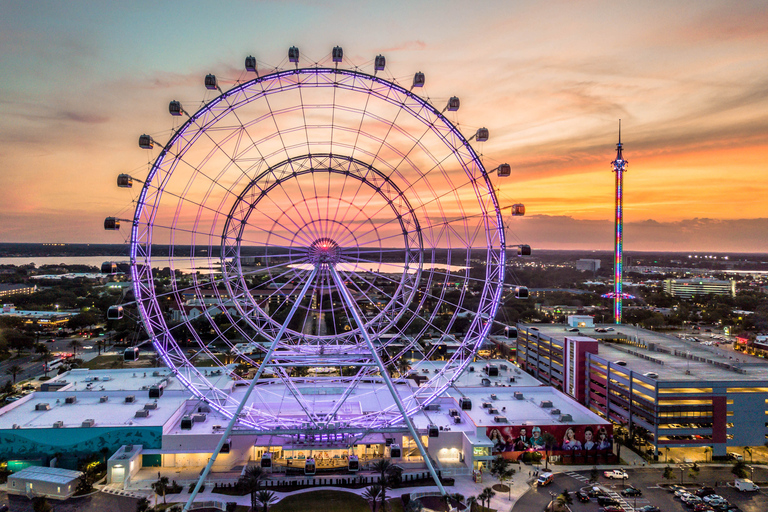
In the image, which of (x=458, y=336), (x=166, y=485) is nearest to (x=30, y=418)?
(x=166, y=485)

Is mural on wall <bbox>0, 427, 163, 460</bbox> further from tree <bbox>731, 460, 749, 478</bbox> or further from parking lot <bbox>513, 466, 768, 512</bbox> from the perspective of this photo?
tree <bbox>731, 460, 749, 478</bbox>

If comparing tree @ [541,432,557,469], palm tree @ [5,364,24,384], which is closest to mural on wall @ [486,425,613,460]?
tree @ [541,432,557,469]

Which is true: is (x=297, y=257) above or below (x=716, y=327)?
above

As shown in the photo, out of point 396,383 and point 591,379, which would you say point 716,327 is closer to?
point 591,379

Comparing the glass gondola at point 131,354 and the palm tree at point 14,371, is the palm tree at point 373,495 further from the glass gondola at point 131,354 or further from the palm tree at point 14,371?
the palm tree at point 14,371

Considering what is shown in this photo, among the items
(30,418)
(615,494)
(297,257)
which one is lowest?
(615,494)

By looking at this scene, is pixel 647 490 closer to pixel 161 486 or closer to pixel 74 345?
pixel 161 486
